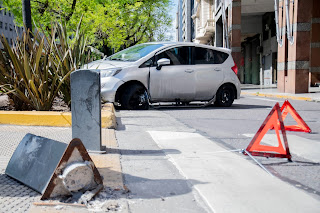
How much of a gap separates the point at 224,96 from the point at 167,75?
2059mm

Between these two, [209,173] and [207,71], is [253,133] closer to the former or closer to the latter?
[209,173]

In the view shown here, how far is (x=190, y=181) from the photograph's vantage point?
3.55 m

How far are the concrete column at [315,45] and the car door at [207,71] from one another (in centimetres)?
1528

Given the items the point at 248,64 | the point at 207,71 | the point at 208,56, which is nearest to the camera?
the point at 207,71

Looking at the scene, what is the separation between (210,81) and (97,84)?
6.49m

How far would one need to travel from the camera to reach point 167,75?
32.3ft

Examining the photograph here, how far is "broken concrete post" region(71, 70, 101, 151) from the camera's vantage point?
445 centimetres

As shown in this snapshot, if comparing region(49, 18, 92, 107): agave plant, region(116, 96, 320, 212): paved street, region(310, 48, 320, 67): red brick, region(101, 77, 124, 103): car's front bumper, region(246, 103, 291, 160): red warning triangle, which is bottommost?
region(116, 96, 320, 212): paved street

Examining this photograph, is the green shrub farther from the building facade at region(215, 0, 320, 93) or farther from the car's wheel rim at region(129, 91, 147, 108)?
the building facade at region(215, 0, 320, 93)

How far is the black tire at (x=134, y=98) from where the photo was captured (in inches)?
371

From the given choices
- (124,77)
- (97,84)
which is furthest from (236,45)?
(97,84)

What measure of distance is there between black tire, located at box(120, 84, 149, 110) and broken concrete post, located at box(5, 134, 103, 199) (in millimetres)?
5939

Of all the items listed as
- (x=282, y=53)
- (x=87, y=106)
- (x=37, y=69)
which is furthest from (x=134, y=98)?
(x=282, y=53)

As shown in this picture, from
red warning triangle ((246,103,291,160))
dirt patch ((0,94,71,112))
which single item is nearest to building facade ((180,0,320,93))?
dirt patch ((0,94,71,112))
